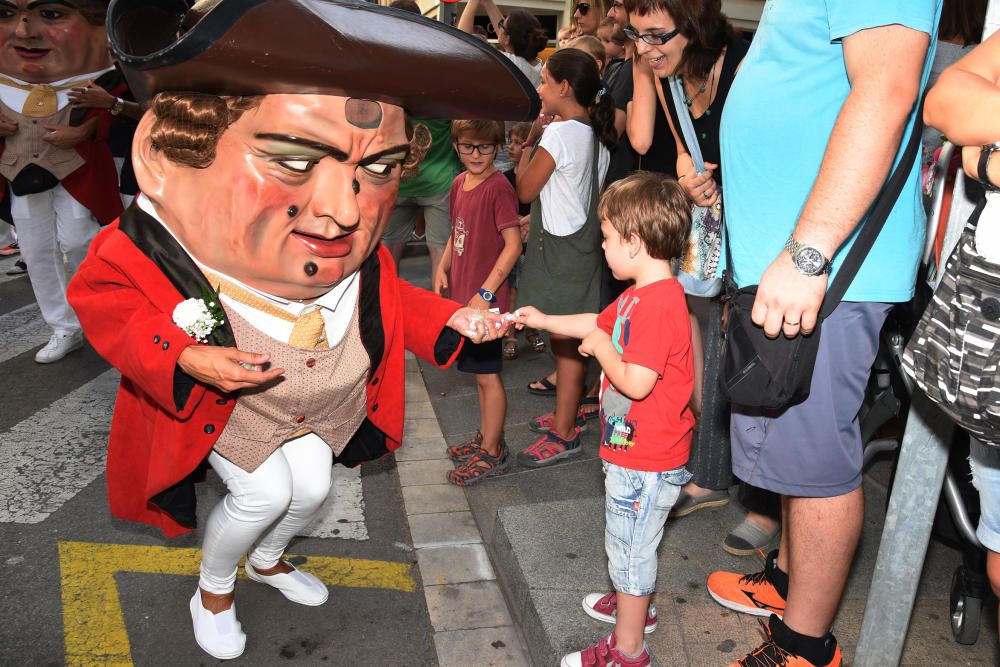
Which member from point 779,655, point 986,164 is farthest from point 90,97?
point 986,164

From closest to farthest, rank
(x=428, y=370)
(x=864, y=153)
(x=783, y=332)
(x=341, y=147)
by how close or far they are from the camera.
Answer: (x=864, y=153) < (x=783, y=332) < (x=341, y=147) < (x=428, y=370)

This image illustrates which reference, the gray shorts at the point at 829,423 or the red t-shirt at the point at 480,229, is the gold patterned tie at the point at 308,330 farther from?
the red t-shirt at the point at 480,229

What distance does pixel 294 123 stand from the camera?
2117 mm

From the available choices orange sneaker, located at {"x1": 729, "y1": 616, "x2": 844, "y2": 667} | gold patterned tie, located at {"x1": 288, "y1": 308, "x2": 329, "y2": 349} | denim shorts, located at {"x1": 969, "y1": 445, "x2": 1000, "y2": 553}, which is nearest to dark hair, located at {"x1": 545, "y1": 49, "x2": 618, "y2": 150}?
gold patterned tie, located at {"x1": 288, "y1": 308, "x2": 329, "y2": 349}

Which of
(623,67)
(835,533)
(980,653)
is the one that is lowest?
(980,653)

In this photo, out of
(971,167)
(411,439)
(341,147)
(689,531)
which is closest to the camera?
(971,167)

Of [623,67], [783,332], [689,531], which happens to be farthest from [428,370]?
[783,332]

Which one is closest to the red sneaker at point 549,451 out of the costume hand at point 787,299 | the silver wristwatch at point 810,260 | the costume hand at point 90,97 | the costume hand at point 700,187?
the costume hand at point 700,187

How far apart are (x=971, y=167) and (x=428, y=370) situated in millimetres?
3957

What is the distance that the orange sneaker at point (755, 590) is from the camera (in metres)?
2.69

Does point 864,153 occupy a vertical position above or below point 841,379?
above

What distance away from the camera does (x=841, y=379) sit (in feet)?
6.95

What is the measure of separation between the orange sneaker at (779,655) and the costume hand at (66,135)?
4.31 metres

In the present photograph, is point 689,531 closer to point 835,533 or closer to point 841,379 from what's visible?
point 835,533
